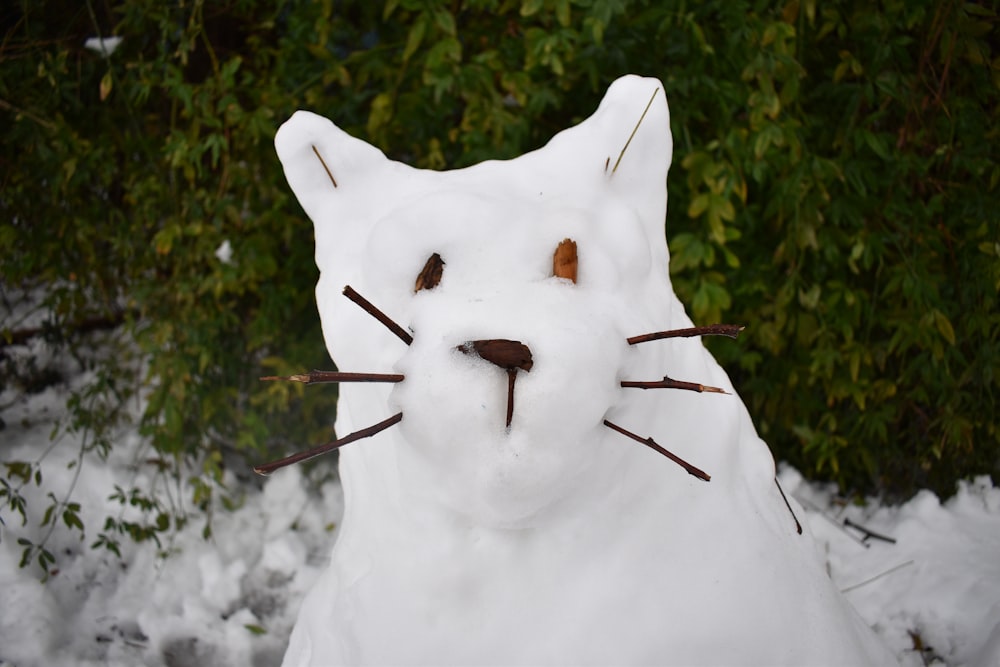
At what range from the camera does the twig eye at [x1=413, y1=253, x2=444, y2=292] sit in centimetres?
72

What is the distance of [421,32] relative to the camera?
1.25 metres

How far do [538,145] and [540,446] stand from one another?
0.99 m

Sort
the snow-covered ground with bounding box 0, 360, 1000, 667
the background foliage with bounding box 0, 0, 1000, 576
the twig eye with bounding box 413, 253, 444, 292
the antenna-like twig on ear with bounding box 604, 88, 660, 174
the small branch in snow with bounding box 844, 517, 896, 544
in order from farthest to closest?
1. the small branch in snow with bounding box 844, 517, 896, 544
2. the snow-covered ground with bounding box 0, 360, 1000, 667
3. the background foliage with bounding box 0, 0, 1000, 576
4. the antenna-like twig on ear with bounding box 604, 88, 660, 174
5. the twig eye with bounding box 413, 253, 444, 292

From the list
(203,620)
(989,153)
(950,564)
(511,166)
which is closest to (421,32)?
(511,166)

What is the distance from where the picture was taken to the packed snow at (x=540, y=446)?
639 millimetres

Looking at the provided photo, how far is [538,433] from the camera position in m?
0.63

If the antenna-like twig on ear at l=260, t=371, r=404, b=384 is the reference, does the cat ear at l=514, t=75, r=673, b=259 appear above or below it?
above

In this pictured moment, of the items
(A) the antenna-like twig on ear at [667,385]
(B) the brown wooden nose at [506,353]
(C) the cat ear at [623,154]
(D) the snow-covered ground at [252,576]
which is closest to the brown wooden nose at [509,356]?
(B) the brown wooden nose at [506,353]

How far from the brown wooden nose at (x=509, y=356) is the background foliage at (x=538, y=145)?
2.35 feet

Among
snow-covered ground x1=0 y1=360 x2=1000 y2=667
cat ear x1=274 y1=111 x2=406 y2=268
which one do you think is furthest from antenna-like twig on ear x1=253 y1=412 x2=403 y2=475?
snow-covered ground x1=0 y1=360 x2=1000 y2=667

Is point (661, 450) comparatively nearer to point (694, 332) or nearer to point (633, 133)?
point (694, 332)

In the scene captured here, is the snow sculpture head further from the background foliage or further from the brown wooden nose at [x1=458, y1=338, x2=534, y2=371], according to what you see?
the background foliage

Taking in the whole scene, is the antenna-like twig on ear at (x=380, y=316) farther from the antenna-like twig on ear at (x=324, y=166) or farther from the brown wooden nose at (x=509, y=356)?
the antenna-like twig on ear at (x=324, y=166)

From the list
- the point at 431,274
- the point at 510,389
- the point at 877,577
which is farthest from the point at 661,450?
the point at 877,577
